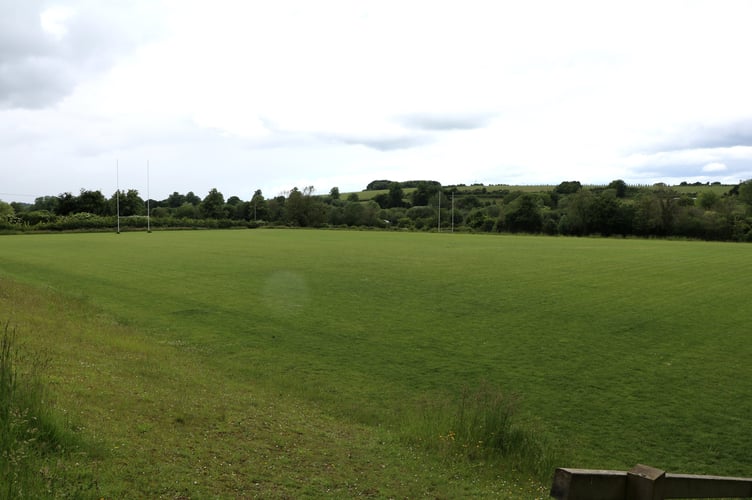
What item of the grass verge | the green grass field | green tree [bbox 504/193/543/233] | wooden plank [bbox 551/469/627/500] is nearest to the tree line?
green tree [bbox 504/193/543/233]

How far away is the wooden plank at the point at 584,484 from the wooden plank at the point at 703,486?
37 centimetres

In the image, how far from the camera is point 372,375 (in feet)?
37.0

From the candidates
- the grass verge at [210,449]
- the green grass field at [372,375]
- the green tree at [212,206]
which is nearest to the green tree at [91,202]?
the green tree at [212,206]

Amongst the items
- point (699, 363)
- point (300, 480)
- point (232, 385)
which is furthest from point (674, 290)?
point (300, 480)

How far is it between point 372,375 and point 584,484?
8441 millimetres

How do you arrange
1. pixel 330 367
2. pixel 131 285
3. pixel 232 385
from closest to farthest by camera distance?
pixel 232 385
pixel 330 367
pixel 131 285

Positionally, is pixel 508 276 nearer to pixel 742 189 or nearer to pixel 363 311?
pixel 363 311

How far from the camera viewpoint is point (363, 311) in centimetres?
1830

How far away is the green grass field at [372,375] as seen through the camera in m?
5.98

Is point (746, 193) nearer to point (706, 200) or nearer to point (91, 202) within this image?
point (706, 200)

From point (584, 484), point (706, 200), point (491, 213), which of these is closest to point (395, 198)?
point (491, 213)

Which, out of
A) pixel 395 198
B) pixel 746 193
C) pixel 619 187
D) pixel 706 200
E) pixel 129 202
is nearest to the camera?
pixel 746 193

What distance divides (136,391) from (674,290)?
23028 mm

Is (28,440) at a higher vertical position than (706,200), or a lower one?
lower
